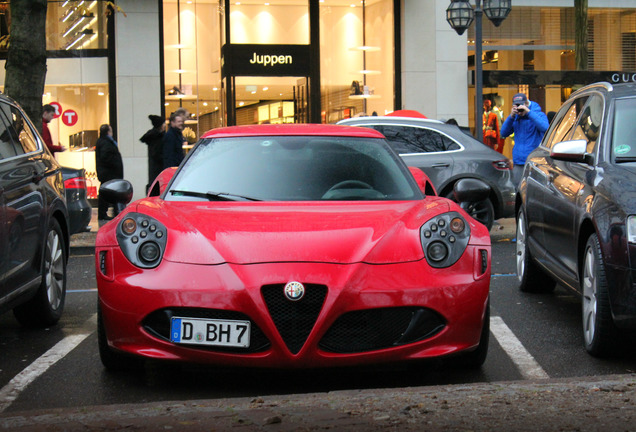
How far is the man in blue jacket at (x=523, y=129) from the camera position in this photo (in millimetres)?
12914

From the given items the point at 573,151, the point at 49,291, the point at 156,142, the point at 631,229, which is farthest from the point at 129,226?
the point at 156,142

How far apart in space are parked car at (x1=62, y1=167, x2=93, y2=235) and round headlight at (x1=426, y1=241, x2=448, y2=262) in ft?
20.8

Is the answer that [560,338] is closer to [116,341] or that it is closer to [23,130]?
[116,341]

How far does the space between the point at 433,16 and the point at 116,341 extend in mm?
17614

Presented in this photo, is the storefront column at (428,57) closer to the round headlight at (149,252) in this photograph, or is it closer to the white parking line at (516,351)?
the white parking line at (516,351)

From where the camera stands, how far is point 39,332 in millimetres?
6859

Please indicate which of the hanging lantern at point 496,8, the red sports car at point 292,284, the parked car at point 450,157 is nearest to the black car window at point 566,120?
the red sports car at point 292,284

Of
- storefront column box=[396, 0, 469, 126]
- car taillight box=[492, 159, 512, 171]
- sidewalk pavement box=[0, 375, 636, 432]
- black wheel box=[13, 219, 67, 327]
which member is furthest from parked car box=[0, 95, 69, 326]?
storefront column box=[396, 0, 469, 126]

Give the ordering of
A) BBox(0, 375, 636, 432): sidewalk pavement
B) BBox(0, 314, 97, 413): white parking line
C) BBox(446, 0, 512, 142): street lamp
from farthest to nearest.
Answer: BBox(446, 0, 512, 142): street lamp
BBox(0, 314, 97, 413): white parking line
BBox(0, 375, 636, 432): sidewalk pavement

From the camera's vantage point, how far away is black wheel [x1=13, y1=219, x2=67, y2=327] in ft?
22.5

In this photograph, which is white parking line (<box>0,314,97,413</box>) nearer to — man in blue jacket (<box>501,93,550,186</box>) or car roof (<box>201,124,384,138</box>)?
car roof (<box>201,124,384,138</box>)

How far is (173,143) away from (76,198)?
415 centimetres

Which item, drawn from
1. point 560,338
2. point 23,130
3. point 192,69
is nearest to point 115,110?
point 192,69

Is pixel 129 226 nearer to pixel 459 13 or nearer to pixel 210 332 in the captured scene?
pixel 210 332
